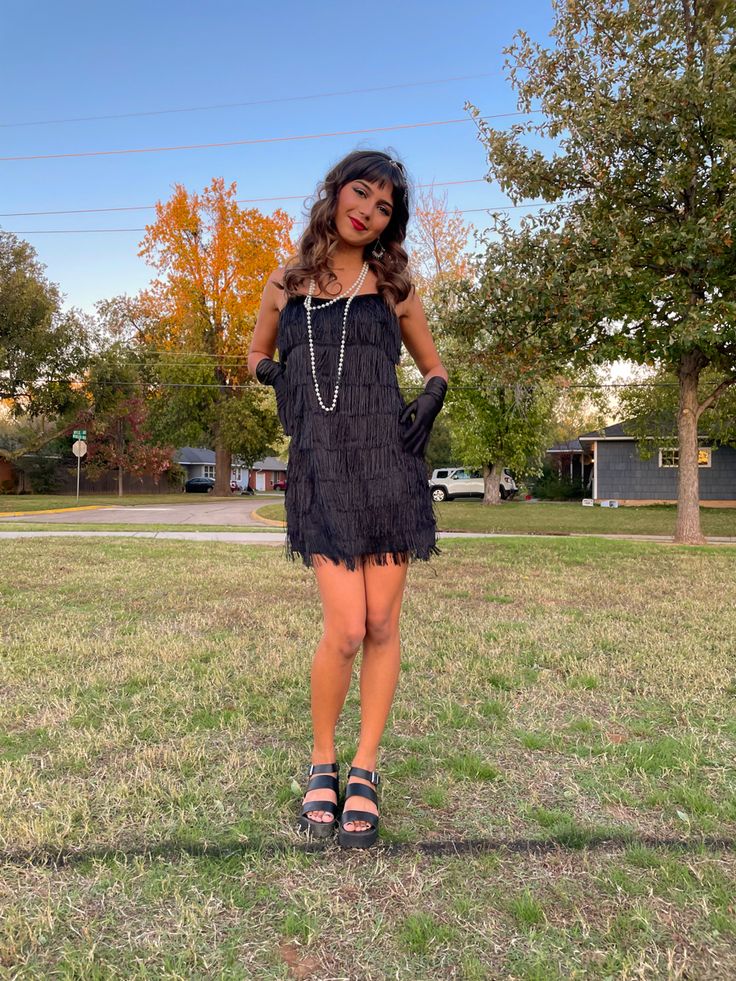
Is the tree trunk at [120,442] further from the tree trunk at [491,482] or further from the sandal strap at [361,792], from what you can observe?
the sandal strap at [361,792]

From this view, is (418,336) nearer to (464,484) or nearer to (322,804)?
(322,804)

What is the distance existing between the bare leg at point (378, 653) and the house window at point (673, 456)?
25798 millimetres

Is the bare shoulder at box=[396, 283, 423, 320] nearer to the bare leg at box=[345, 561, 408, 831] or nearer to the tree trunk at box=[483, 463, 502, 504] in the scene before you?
the bare leg at box=[345, 561, 408, 831]

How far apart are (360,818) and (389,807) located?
22 cm

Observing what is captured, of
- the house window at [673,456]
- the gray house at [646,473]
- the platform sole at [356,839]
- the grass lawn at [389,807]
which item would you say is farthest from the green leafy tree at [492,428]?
the platform sole at [356,839]

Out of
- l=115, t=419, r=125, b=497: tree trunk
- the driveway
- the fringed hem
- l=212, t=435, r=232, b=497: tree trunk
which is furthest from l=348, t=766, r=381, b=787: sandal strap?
l=115, t=419, r=125, b=497: tree trunk

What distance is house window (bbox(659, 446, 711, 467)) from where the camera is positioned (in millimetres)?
26078

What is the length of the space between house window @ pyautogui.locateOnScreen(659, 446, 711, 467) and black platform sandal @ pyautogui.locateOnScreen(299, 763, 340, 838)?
2593 centimetres

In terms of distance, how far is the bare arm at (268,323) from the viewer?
6.99ft

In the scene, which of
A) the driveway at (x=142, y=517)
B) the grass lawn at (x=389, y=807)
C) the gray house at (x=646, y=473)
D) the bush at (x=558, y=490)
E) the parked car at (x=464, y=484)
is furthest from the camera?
the bush at (x=558, y=490)

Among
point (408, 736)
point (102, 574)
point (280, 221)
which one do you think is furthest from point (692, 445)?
point (280, 221)

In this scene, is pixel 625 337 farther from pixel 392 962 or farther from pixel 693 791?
pixel 392 962

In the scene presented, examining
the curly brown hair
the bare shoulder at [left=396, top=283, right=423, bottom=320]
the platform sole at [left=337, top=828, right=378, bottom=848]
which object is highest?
the curly brown hair

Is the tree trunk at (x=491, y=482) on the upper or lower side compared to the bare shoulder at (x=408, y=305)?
lower
